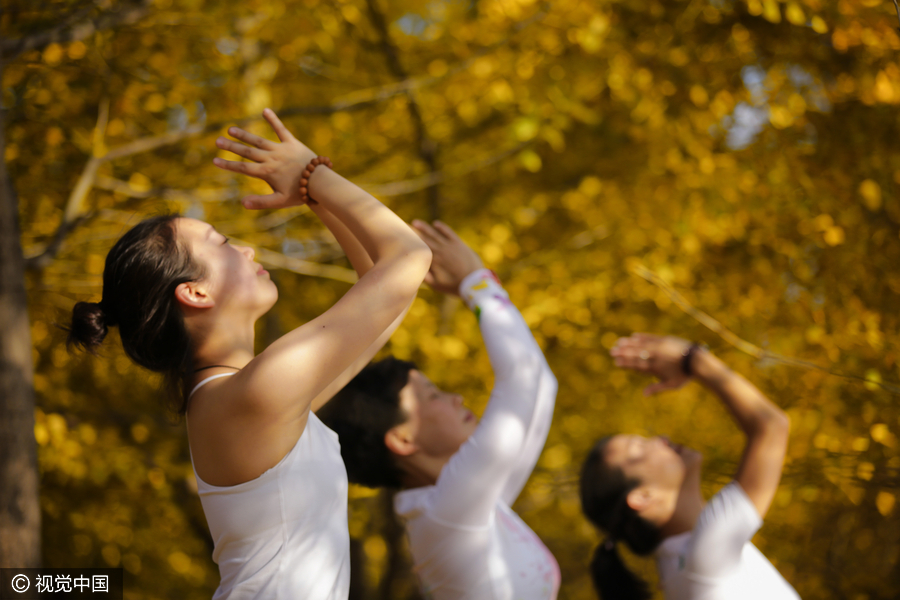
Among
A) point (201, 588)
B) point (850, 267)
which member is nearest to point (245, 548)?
point (850, 267)

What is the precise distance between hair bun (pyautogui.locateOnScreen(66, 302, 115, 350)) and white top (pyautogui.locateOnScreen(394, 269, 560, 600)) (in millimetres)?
922

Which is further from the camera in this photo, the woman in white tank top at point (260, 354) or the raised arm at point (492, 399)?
the raised arm at point (492, 399)

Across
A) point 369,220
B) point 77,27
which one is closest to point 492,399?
point 369,220

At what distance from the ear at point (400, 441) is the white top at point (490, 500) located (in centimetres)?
12

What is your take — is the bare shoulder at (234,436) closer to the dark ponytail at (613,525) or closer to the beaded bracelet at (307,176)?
the beaded bracelet at (307,176)

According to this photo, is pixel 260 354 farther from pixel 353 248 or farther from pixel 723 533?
pixel 723 533

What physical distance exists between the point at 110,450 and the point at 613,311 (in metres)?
3.27

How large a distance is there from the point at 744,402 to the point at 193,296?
160cm

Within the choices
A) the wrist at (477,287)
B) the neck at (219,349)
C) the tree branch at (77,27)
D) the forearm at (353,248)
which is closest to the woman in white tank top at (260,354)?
the neck at (219,349)

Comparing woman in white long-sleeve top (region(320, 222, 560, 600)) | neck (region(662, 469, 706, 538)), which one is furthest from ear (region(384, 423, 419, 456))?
neck (region(662, 469, 706, 538))

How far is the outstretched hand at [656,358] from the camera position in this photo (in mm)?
2148

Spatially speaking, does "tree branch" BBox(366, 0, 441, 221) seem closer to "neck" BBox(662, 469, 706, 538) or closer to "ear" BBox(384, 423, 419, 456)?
"ear" BBox(384, 423, 419, 456)

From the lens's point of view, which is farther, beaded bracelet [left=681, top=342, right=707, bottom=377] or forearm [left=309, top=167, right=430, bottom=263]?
beaded bracelet [left=681, top=342, right=707, bottom=377]

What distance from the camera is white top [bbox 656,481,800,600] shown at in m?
1.88
